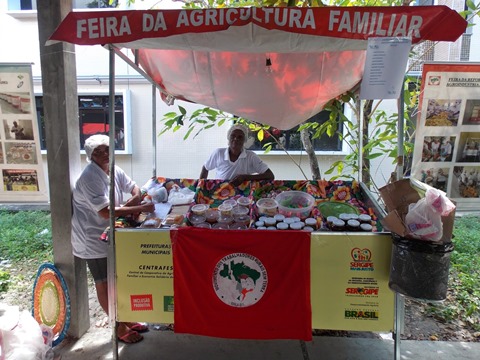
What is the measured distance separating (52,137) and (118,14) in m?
1.41

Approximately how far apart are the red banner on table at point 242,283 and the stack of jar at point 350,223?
0.26m

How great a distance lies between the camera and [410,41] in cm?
204

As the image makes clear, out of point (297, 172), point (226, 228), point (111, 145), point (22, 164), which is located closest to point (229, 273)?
point (226, 228)

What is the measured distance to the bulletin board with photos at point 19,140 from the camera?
310 centimetres

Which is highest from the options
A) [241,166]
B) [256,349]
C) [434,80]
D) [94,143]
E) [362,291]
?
[434,80]

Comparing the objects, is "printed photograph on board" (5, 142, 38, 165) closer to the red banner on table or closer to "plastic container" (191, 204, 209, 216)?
"plastic container" (191, 204, 209, 216)

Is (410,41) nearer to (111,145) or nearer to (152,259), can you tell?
(111,145)

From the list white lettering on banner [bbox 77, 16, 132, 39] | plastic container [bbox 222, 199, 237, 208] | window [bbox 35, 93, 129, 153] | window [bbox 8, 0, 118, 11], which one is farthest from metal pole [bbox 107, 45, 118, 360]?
window [bbox 8, 0, 118, 11]

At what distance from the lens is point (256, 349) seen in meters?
3.12

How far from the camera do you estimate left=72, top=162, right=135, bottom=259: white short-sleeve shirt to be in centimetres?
287

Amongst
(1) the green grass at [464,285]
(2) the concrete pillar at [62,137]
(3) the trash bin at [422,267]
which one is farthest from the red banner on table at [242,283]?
(1) the green grass at [464,285]

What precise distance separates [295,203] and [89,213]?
170cm

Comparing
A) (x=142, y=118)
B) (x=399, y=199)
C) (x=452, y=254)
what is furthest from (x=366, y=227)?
(x=142, y=118)

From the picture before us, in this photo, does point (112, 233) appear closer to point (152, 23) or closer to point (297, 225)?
point (297, 225)
